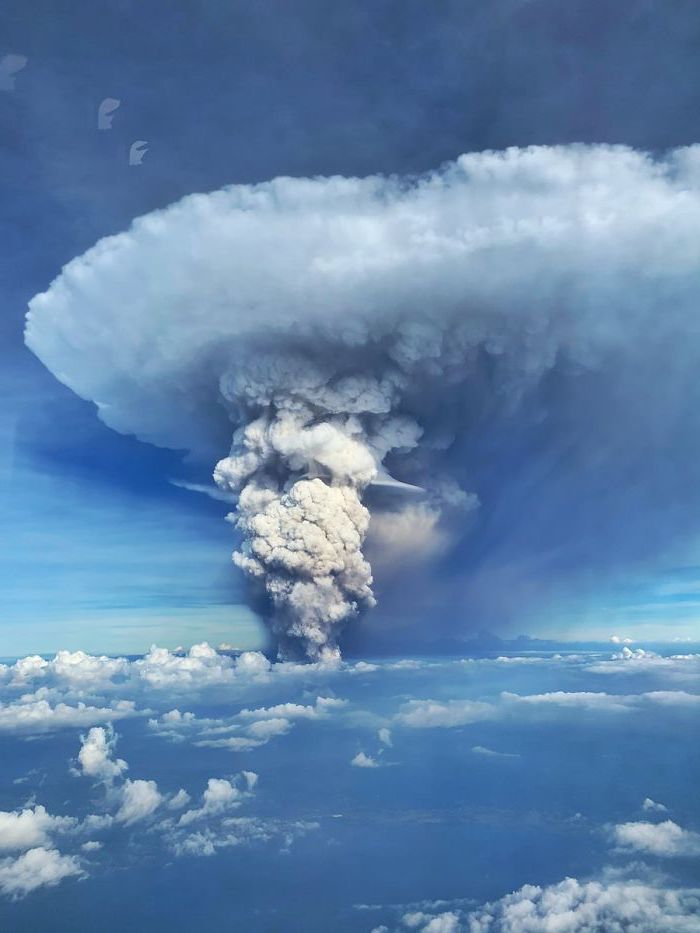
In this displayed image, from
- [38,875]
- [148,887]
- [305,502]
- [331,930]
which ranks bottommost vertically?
[331,930]

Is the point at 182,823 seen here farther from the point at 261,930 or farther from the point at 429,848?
the point at 429,848

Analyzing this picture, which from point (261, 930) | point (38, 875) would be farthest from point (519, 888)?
point (38, 875)

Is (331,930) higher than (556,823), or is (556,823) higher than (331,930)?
(556,823)

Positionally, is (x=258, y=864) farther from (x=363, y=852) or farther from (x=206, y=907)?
(x=363, y=852)

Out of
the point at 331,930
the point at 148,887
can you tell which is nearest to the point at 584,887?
the point at 331,930

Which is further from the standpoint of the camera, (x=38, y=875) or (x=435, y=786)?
(x=435, y=786)

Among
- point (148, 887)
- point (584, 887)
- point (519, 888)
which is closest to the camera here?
point (584, 887)

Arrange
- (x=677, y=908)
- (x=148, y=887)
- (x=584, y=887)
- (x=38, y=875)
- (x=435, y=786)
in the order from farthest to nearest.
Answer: (x=435, y=786), (x=148, y=887), (x=584, y=887), (x=38, y=875), (x=677, y=908)

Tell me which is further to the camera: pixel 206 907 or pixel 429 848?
pixel 429 848

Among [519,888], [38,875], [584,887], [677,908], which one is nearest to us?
[677,908]
